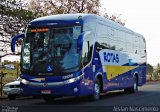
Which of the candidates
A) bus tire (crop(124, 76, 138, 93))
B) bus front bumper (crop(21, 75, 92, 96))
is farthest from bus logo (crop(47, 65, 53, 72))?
bus tire (crop(124, 76, 138, 93))

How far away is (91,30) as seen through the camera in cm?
2030

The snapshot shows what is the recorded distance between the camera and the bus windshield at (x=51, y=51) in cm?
1900

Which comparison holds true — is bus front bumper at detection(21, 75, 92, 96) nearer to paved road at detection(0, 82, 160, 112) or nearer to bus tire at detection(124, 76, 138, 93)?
paved road at detection(0, 82, 160, 112)

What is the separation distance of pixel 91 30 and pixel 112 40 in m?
3.70

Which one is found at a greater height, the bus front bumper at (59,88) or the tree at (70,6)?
the tree at (70,6)

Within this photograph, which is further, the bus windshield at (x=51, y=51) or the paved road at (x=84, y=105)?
the bus windshield at (x=51, y=51)

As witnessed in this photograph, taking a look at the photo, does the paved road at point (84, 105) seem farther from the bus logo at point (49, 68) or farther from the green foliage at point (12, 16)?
the green foliage at point (12, 16)

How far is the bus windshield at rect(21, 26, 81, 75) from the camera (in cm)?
1900

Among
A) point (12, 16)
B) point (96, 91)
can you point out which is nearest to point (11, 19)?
point (12, 16)

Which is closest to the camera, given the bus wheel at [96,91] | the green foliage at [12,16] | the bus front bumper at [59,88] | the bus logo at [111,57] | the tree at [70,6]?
the bus front bumper at [59,88]

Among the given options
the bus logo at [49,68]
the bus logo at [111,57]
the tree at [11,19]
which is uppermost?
the tree at [11,19]

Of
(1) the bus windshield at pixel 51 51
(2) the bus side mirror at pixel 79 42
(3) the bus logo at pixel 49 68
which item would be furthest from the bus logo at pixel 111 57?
(3) the bus logo at pixel 49 68

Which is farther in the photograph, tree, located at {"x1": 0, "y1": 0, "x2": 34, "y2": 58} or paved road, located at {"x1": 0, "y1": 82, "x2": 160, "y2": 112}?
tree, located at {"x1": 0, "y1": 0, "x2": 34, "y2": 58}

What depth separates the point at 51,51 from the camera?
19.3 metres
